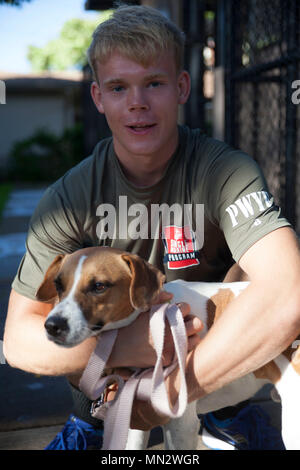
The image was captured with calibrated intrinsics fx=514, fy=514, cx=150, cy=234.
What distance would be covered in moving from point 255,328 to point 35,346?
0.89 metres

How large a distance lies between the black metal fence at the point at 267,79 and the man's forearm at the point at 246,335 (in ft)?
6.26

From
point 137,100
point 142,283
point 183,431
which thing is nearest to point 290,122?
point 137,100

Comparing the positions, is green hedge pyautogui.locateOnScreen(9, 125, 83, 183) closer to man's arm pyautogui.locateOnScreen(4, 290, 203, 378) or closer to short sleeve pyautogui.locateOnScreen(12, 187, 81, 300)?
short sleeve pyautogui.locateOnScreen(12, 187, 81, 300)

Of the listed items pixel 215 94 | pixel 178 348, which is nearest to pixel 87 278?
pixel 178 348

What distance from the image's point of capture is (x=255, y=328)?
1938 mm

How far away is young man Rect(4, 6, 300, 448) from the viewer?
198 cm

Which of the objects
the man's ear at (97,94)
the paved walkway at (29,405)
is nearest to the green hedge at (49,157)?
the paved walkway at (29,405)

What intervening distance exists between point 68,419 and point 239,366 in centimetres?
122

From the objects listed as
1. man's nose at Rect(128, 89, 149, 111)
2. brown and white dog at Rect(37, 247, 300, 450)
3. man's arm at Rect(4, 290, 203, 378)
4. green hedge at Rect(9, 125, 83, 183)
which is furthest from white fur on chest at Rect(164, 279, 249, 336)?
green hedge at Rect(9, 125, 83, 183)

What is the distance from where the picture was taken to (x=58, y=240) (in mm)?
2461

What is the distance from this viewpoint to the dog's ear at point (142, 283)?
6.46ft

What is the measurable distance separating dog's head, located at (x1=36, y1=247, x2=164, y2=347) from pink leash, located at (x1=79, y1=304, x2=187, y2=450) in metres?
0.08

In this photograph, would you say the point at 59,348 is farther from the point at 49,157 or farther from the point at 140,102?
the point at 49,157
